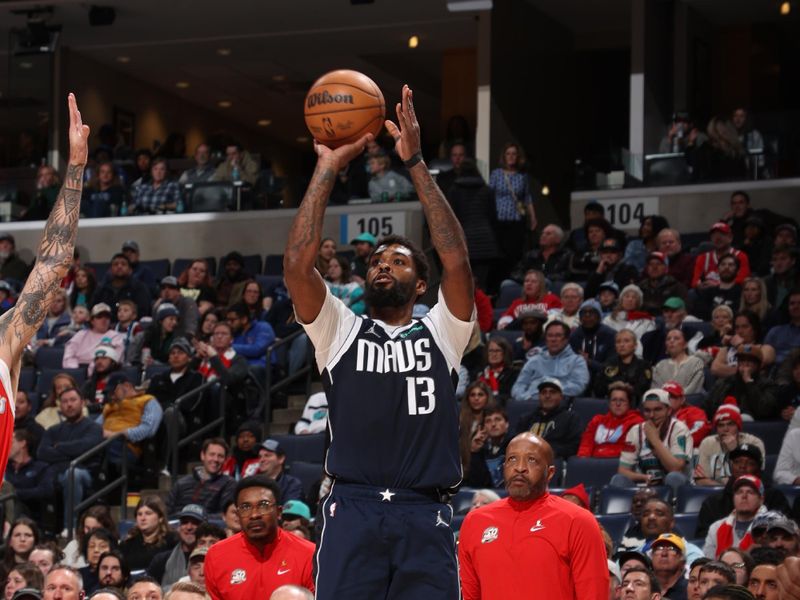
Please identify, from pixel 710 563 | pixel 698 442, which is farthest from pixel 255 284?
pixel 710 563

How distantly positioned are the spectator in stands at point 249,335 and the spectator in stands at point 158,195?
469 cm

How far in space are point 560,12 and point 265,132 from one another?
8.37 m

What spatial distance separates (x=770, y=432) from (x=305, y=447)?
3813 millimetres

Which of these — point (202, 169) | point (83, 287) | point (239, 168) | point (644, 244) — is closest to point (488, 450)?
point (644, 244)

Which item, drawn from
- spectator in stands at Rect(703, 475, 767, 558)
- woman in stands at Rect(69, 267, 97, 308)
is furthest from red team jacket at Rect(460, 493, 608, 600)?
woman in stands at Rect(69, 267, 97, 308)

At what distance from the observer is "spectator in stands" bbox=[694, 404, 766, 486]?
430 inches

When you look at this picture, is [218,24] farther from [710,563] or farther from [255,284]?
[710,563]

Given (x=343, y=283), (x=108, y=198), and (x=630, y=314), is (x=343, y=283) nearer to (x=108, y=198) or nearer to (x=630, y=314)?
(x=630, y=314)

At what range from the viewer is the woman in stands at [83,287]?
17266mm

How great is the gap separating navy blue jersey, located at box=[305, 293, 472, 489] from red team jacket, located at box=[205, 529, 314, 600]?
2.28 meters

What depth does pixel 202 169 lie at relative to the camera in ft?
64.3

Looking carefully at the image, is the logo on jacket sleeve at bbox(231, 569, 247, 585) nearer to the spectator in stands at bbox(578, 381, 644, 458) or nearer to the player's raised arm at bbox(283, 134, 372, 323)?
the player's raised arm at bbox(283, 134, 372, 323)

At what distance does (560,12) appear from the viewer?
2039 centimetres

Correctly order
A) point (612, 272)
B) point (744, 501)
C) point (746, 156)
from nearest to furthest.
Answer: point (744, 501), point (612, 272), point (746, 156)
